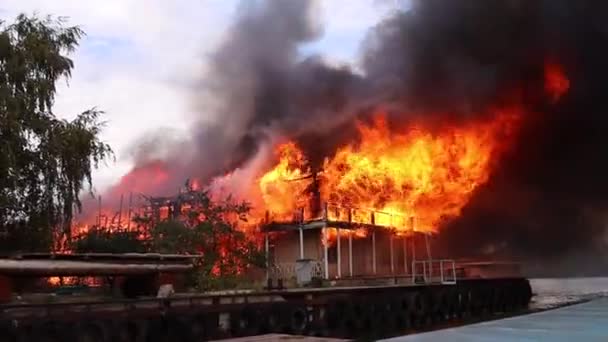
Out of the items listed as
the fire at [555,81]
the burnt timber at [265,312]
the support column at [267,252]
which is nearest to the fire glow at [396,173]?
the fire at [555,81]

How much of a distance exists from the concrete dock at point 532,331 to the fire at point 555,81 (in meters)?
22.7

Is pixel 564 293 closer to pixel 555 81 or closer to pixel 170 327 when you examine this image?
pixel 555 81

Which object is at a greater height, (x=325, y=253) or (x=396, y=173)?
(x=396, y=173)

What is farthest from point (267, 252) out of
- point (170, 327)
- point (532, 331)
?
point (532, 331)

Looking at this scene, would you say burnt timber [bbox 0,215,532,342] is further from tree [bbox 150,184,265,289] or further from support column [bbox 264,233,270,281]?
tree [bbox 150,184,265,289]

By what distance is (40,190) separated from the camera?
1766 centimetres

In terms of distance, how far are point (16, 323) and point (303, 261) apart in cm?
1441

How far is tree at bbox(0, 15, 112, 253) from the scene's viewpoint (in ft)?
55.8

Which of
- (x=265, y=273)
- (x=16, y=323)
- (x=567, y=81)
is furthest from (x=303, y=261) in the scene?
(x=567, y=81)

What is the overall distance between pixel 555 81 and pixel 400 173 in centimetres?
998

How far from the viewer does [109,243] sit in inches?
1076

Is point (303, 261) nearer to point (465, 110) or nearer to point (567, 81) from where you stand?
point (465, 110)

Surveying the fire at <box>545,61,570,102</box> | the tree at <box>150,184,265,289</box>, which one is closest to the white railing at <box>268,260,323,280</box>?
the tree at <box>150,184,265,289</box>

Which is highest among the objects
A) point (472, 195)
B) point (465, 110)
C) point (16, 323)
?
point (465, 110)
